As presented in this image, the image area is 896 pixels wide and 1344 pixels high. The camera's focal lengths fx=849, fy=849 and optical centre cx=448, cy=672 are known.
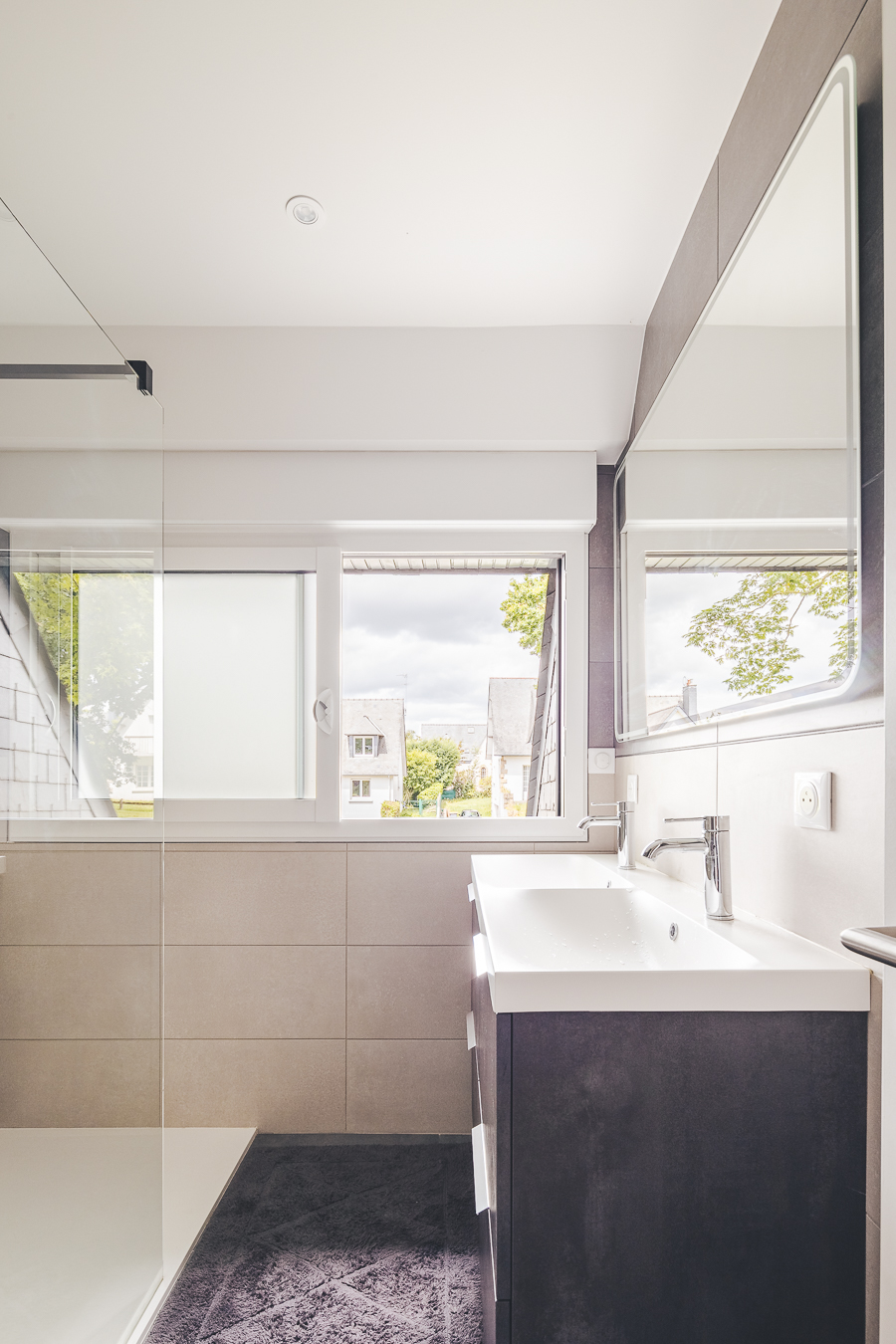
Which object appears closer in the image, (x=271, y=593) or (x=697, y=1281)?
(x=697, y=1281)

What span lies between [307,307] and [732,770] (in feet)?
5.53

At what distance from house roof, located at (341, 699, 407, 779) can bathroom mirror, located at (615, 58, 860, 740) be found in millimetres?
970

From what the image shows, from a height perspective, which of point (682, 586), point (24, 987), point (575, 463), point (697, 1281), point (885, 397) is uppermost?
point (575, 463)

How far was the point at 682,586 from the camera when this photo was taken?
1.75 m

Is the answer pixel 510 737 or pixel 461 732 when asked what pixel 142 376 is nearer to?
pixel 461 732

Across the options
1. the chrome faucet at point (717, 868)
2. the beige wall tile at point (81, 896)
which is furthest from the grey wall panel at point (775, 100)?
the beige wall tile at point (81, 896)

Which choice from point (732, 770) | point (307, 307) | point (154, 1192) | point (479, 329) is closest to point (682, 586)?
point (732, 770)

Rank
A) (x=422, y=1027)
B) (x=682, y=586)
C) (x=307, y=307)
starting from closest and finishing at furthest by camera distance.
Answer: (x=682, y=586) < (x=307, y=307) < (x=422, y=1027)

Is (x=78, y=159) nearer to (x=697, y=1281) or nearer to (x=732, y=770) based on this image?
(x=732, y=770)

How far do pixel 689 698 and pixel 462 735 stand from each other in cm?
107

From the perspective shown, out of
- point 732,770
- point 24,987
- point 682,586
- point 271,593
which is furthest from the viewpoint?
point 271,593

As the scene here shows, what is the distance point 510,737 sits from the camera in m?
2.70

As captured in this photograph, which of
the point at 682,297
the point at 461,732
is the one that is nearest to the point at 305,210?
the point at 682,297

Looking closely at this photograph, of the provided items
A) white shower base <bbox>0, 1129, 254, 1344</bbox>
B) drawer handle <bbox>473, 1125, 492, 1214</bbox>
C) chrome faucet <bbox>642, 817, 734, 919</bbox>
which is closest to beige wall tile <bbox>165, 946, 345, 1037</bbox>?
white shower base <bbox>0, 1129, 254, 1344</bbox>
